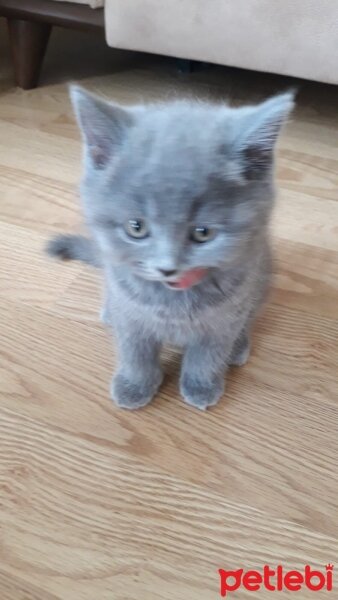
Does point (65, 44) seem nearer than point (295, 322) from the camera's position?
No

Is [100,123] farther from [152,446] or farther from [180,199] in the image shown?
[152,446]

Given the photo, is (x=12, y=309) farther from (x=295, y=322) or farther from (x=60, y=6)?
(x=60, y=6)

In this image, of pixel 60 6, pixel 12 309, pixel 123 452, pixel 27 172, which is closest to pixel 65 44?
pixel 60 6

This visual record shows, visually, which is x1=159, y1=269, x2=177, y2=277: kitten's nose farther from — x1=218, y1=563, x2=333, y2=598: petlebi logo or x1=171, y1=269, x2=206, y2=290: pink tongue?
x1=218, y1=563, x2=333, y2=598: petlebi logo

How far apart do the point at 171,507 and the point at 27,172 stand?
2.68 feet

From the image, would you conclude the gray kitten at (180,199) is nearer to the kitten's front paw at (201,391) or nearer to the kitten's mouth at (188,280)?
the kitten's mouth at (188,280)

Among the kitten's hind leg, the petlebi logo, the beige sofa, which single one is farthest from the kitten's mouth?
the beige sofa

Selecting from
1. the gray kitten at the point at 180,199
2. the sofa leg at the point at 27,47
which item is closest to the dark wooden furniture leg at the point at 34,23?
the sofa leg at the point at 27,47

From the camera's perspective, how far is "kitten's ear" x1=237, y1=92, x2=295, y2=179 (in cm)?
63

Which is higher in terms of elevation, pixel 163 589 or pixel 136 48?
pixel 136 48

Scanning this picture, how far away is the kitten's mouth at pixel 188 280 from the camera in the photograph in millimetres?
713

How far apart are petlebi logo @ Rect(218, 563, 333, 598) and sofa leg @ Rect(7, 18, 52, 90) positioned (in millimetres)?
1324

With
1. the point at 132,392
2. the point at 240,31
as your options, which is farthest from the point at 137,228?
the point at 240,31

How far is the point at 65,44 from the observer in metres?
1.90
